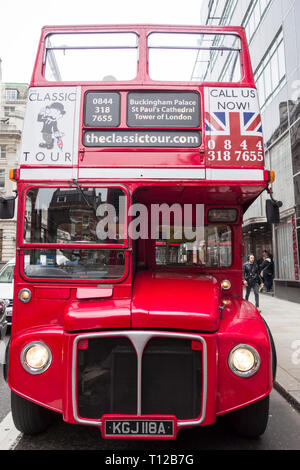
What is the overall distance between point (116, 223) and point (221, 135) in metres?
Result: 1.41

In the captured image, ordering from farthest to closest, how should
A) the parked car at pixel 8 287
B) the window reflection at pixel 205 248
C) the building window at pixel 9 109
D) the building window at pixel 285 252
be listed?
the building window at pixel 9 109 → the building window at pixel 285 252 → the parked car at pixel 8 287 → the window reflection at pixel 205 248

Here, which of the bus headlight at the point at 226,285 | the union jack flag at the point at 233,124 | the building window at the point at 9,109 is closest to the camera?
the union jack flag at the point at 233,124

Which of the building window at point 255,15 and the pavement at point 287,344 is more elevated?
the building window at point 255,15

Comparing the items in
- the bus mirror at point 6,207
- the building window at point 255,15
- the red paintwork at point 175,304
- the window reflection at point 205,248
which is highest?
the building window at point 255,15

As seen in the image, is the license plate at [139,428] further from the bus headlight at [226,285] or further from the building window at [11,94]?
the building window at [11,94]

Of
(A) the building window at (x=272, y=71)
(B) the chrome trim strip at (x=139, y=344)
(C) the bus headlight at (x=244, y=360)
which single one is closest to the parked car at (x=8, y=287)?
(B) the chrome trim strip at (x=139, y=344)

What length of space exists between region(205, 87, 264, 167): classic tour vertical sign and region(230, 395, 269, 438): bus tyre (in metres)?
2.22

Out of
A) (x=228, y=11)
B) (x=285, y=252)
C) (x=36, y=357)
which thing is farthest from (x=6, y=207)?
(x=228, y=11)

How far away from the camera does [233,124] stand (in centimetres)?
402

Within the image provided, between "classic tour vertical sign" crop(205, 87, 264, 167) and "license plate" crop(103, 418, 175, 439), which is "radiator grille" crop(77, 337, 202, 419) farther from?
"classic tour vertical sign" crop(205, 87, 264, 167)

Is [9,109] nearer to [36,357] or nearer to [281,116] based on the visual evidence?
[281,116]

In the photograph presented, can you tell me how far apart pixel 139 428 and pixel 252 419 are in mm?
1118

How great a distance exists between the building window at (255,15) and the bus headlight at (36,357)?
17241 mm

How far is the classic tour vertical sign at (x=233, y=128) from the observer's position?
391 cm
